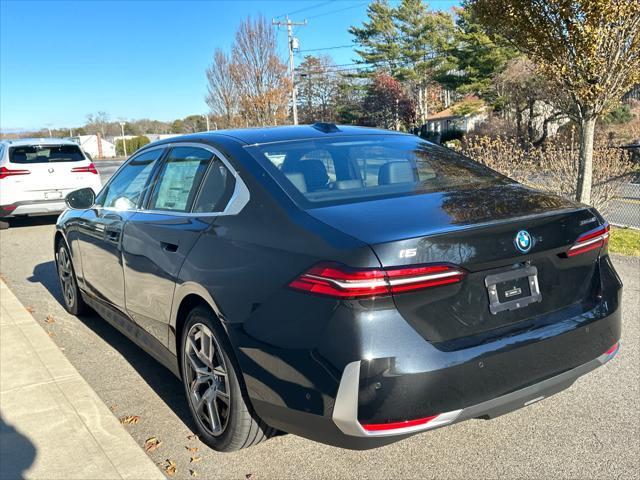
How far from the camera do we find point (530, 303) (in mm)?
2611

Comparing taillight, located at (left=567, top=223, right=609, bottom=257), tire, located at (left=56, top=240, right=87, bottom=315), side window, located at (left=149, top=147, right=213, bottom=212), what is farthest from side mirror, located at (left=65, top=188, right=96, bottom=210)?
taillight, located at (left=567, top=223, right=609, bottom=257)

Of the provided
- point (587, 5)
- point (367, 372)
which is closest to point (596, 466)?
point (367, 372)

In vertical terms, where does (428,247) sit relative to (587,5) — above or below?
below

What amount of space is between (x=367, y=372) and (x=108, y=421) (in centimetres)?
195

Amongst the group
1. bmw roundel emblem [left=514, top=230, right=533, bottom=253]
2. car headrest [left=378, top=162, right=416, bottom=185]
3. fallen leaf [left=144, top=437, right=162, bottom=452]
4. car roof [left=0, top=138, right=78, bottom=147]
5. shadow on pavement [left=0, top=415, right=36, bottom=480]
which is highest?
car roof [left=0, top=138, right=78, bottom=147]

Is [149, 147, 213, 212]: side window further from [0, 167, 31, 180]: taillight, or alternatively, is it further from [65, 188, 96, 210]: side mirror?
[0, 167, 31, 180]: taillight

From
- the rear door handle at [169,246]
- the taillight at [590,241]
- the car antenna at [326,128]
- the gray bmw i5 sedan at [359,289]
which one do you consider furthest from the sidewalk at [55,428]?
the taillight at [590,241]

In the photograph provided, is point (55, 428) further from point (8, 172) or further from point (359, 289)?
point (8, 172)

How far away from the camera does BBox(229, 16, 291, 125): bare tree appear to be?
29859mm

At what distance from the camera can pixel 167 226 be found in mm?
3475

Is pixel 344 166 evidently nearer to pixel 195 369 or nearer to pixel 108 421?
pixel 195 369

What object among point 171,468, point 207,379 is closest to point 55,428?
point 171,468

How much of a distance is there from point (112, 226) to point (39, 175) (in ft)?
26.6

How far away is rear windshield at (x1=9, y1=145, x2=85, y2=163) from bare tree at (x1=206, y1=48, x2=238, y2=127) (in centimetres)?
1947
